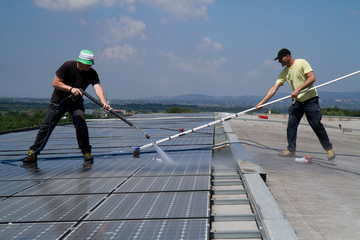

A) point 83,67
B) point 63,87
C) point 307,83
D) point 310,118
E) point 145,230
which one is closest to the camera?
point 145,230

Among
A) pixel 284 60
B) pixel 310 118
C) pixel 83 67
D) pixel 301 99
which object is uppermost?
pixel 284 60

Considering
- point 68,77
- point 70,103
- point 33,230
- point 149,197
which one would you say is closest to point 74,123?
point 70,103

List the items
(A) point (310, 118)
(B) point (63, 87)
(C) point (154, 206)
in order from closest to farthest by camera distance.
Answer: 1. (C) point (154, 206)
2. (B) point (63, 87)
3. (A) point (310, 118)

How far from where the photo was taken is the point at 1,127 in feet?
45.4

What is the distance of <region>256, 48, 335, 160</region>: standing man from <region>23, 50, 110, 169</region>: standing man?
290 cm

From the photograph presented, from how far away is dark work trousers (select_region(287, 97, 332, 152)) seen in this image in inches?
211

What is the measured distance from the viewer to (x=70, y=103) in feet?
16.1

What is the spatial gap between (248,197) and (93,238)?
1.34 meters

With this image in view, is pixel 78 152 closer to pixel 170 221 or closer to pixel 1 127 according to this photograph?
pixel 170 221

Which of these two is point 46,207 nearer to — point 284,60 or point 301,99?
point 301,99

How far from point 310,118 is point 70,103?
11.7ft

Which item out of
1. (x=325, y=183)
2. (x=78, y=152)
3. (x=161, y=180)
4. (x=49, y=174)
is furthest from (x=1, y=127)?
(x=325, y=183)

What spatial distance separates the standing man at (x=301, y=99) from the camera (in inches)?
210

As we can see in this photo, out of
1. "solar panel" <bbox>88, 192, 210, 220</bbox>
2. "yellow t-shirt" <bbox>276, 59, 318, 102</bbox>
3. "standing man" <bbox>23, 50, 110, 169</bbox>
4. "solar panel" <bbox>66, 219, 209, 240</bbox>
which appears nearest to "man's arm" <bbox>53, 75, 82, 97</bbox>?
"standing man" <bbox>23, 50, 110, 169</bbox>
